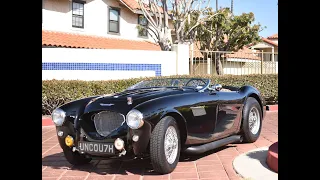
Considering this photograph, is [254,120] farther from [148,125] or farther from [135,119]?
[135,119]

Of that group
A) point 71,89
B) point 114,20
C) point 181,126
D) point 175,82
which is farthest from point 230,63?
point 181,126

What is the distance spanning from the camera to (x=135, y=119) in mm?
3650

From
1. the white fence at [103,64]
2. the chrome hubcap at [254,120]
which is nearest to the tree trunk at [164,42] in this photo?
the white fence at [103,64]

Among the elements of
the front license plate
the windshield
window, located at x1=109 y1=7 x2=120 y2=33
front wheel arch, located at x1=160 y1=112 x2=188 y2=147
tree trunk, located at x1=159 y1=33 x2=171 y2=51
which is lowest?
the front license plate

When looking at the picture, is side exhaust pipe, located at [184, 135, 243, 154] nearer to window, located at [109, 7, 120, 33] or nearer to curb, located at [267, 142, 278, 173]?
curb, located at [267, 142, 278, 173]

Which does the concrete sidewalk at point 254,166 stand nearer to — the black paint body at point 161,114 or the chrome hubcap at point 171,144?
the black paint body at point 161,114

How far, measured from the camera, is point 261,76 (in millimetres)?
11703

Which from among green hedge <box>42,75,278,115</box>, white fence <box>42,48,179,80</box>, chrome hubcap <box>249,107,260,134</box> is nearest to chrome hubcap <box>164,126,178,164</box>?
chrome hubcap <box>249,107,260,134</box>

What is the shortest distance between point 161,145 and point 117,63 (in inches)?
326

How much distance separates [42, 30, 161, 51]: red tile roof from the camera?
1514 centimetres

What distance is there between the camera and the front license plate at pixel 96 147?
147 inches

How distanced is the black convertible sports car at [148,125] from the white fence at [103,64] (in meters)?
6.79
